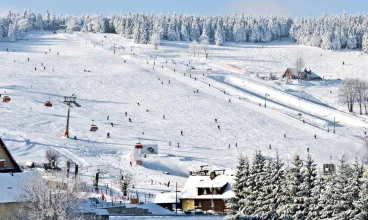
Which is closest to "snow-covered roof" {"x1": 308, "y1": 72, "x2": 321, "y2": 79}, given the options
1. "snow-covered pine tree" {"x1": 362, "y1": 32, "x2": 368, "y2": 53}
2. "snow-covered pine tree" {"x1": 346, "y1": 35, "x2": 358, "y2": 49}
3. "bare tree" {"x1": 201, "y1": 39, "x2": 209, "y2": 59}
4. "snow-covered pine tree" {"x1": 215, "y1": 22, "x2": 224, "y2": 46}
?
"bare tree" {"x1": 201, "y1": 39, "x2": 209, "y2": 59}

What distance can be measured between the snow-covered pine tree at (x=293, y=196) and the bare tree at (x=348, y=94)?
65618mm

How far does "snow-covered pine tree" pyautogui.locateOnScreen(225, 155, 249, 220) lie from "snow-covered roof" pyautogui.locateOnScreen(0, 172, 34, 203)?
8.73 meters

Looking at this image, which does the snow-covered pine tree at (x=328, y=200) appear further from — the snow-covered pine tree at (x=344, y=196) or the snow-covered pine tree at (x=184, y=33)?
the snow-covered pine tree at (x=184, y=33)

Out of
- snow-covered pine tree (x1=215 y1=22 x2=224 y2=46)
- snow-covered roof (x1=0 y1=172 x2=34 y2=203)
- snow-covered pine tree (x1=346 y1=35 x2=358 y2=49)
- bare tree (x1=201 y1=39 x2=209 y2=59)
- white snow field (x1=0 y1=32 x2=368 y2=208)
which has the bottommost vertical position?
snow-covered roof (x1=0 y1=172 x2=34 y2=203)

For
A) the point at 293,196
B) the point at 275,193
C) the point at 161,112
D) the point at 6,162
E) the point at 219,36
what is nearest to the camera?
the point at 293,196

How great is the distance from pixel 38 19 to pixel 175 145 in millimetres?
120752

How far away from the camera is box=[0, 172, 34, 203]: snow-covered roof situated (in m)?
26.1

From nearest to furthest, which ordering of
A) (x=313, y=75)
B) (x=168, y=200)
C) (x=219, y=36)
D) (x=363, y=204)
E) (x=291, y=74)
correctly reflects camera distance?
(x=363, y=204)
(x=168, y=200)
(x=291, y=74)
(x=313, y=75)
(x=219, y=36)

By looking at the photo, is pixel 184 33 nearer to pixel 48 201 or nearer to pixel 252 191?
pixel 252 191

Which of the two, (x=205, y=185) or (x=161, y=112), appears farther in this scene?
(x=161, y=112)

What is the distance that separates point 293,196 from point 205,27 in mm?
139628

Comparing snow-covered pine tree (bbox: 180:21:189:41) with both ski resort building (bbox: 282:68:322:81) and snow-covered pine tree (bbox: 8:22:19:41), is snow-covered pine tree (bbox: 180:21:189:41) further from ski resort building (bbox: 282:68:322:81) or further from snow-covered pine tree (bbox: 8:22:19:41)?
ski resort building (bbox: 282:68:322:81)

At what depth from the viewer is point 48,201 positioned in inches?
956

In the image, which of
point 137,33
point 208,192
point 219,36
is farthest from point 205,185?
point 219,36
